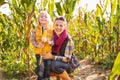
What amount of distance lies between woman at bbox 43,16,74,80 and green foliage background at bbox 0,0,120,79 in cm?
88

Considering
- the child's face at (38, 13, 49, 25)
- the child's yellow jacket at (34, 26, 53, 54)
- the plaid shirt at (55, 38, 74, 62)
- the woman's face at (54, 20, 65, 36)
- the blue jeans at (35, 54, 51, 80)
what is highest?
the child's face at (38, 13, 49, 25)

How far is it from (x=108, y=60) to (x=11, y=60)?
58.4 inches

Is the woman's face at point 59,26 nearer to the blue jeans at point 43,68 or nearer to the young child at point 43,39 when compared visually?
the young child at point 43,39

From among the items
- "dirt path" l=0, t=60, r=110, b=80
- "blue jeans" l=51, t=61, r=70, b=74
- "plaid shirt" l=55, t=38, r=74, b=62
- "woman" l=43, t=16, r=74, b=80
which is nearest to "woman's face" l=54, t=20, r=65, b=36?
"woman" l=43, t=16, r=74, b=80

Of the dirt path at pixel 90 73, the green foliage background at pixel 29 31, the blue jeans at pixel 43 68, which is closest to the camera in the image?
the blue jeans at pixel 43 68

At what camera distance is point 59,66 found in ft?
10.6

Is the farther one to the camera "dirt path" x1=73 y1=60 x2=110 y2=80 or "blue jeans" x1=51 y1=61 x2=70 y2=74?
"dirt path" x1=73 y1=60 x2=110 y2=80

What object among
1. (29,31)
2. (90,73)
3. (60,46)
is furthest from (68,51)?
(90,73)

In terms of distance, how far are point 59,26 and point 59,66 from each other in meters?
0.47

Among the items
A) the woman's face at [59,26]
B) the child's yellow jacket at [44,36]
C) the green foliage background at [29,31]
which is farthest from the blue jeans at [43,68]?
the green foliage background at [29,31]

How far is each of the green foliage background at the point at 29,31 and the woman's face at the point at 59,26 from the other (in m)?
0.86

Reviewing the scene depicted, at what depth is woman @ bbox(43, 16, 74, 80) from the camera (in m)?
3.02

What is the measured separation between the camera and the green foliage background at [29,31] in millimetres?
3926

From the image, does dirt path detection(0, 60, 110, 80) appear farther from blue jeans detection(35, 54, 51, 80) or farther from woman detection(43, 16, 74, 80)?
woman detection(43, 16, 74, 80)
